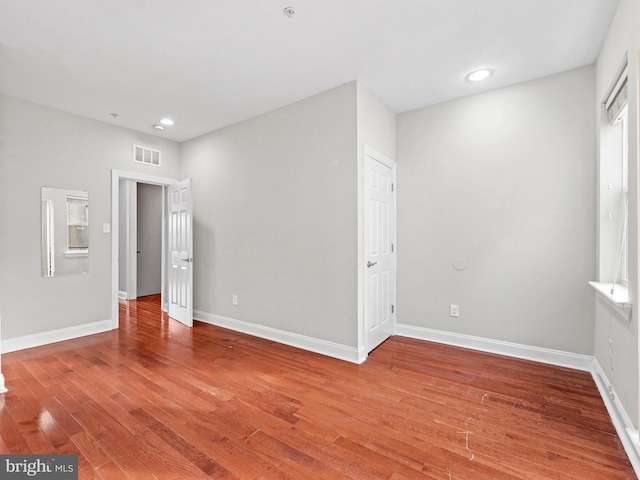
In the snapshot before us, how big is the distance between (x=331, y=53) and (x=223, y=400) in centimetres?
288

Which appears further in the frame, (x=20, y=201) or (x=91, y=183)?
(x=91, y=183)

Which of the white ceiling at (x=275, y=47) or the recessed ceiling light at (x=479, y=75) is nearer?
the white ceiling at (x=275, y=47)

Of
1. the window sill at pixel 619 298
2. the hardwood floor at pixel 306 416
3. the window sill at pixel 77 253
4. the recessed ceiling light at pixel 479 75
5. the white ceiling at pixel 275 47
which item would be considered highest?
the white ceiling at pixel 275 47

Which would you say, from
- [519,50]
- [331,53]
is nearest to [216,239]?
[331,53]

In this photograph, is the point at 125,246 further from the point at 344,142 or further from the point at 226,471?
the point at 226,471

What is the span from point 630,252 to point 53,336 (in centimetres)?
531

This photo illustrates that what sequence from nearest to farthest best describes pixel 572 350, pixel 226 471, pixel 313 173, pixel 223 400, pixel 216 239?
pixel 226 471 < pixel 223 400 < pixel 572 350 < pixel 313 173 < pixel 216 239

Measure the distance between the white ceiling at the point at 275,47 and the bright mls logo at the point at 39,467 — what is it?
9.00 ft

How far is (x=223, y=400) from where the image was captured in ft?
7.75

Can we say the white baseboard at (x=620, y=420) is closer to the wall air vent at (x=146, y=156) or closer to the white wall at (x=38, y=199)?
the white wall at (x=38, y=199)

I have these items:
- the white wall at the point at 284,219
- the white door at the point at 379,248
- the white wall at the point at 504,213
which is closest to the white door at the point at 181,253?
the white wall at the point at 284,219

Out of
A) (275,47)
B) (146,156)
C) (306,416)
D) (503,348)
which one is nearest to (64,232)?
(146,156)

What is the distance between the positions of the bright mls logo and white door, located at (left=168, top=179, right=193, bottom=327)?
101 inches

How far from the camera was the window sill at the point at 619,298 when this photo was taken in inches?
73.5
